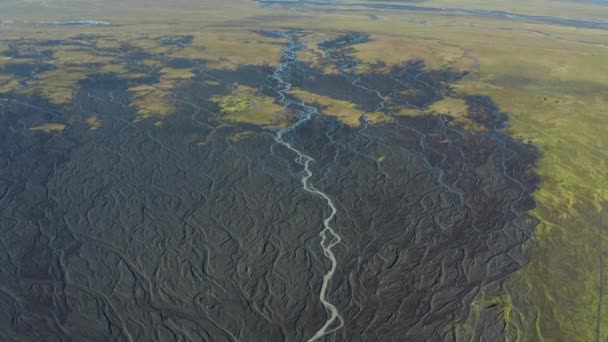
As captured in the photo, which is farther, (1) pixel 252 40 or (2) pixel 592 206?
(1) pixel 252 40

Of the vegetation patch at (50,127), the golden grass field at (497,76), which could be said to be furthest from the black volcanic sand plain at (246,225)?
the golden grass field at (497,76)

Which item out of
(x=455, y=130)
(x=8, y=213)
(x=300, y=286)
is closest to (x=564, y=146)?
(x=455, y=130)

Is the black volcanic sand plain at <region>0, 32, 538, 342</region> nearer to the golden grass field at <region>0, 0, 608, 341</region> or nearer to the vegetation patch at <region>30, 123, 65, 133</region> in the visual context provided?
the vegetation patch at <region>30, 123, 65, 133</region>

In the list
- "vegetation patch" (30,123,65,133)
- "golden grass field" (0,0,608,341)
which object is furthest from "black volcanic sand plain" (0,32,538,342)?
"golden grass field" (0,0,608,341)

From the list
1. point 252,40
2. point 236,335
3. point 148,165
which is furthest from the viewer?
point 252,40

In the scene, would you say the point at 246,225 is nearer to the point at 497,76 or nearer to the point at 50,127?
the point at 50,127

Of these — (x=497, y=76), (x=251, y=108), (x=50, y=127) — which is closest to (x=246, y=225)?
(x=251, y=108)

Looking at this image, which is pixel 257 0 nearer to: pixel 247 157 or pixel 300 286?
pixel 247 157
